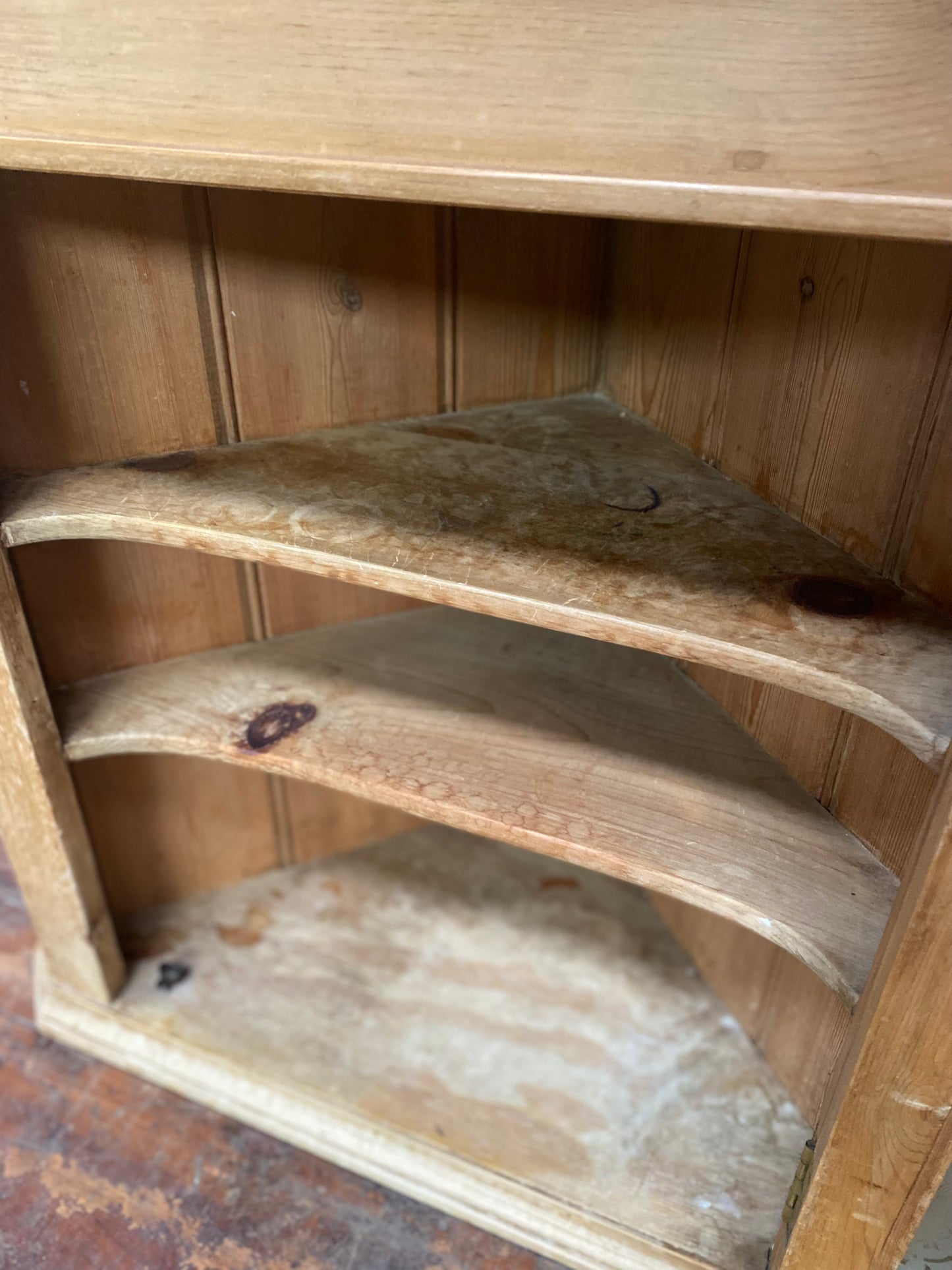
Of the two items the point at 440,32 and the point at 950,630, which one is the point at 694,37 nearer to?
the point at 440,32

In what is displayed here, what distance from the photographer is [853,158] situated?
1.42ft

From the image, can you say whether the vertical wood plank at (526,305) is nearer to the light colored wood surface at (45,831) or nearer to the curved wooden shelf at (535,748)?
the curved wooden shelf at (535,748)

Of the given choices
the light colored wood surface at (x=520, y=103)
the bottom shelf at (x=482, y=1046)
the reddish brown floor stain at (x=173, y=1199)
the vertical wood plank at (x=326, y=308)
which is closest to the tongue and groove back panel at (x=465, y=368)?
the vertical wood plank at (x=326, y=308)

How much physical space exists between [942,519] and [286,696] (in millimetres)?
674

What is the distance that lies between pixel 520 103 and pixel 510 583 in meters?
0.32

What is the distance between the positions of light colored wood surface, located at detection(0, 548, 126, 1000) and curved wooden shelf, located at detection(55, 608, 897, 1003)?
1.9 inches

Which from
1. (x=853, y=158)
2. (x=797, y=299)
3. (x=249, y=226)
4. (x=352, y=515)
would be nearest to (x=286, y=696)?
(x=352, y=515)

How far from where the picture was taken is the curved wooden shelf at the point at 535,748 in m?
0.77

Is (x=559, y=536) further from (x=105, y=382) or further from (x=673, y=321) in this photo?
(x=105, y=382)

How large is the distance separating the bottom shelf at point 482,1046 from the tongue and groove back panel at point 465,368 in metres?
0.12

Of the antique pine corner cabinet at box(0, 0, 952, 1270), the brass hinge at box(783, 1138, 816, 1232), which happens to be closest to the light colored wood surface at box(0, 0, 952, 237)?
the antique pine corner cabinet at box(0, 0, 952, 1270)

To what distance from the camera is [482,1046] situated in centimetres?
113

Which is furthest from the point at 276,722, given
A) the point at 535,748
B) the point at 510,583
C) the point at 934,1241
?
the point at 934,1241

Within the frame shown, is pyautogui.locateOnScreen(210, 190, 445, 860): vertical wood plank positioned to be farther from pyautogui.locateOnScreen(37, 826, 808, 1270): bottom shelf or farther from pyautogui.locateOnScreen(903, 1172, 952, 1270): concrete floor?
pyautogui.locateOnScreen(903, 1172, 952, 1270): concrete floor
